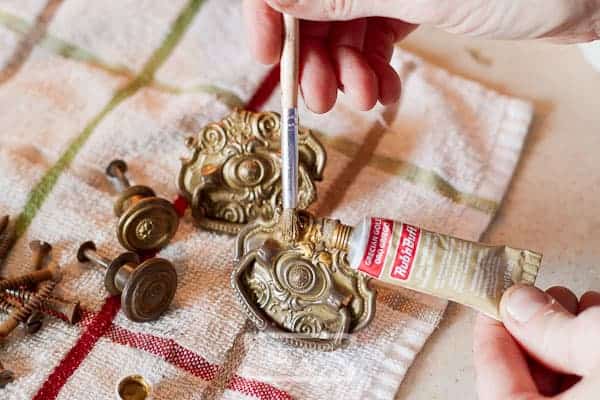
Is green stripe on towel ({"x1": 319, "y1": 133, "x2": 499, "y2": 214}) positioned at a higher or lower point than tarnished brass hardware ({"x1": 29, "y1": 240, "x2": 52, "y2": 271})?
higher

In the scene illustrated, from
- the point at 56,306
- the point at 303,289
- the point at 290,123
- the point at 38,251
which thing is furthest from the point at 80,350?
the point at 290,123

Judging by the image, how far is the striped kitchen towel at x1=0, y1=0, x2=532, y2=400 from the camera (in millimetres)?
1039

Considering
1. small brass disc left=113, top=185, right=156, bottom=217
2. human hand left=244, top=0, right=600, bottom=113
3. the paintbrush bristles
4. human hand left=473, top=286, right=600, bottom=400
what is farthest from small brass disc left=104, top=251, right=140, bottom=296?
human hand left=473, top=286, right=600, bottom=400

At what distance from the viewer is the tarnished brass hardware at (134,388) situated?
100 cm

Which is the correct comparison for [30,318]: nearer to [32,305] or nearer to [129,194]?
[32,305]

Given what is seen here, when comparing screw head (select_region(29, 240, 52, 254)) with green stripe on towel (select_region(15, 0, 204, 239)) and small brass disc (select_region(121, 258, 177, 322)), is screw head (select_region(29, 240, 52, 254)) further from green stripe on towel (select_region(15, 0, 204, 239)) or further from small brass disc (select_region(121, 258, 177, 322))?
small brass disc (select_region(121, 258, 177, 322))

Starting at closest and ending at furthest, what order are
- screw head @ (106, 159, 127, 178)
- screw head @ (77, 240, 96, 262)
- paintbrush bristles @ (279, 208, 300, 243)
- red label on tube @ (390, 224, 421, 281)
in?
1. red label on tube @ (390, 224, 421, 281)
2. paintbrush bristles @ (279, 208, 300, 243)
3. screw head @ (77, 240, 96, 262)
4. screw head @ (106, 159, 127, 178)

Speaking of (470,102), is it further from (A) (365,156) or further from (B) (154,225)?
(B) (154,225)

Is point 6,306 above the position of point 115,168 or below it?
below

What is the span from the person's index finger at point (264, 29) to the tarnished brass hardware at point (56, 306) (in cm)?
43

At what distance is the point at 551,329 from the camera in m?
0.83

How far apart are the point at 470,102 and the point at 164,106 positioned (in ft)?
1.78

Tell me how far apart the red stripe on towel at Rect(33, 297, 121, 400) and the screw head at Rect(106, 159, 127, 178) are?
0.23 meters

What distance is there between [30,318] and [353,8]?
586mm
